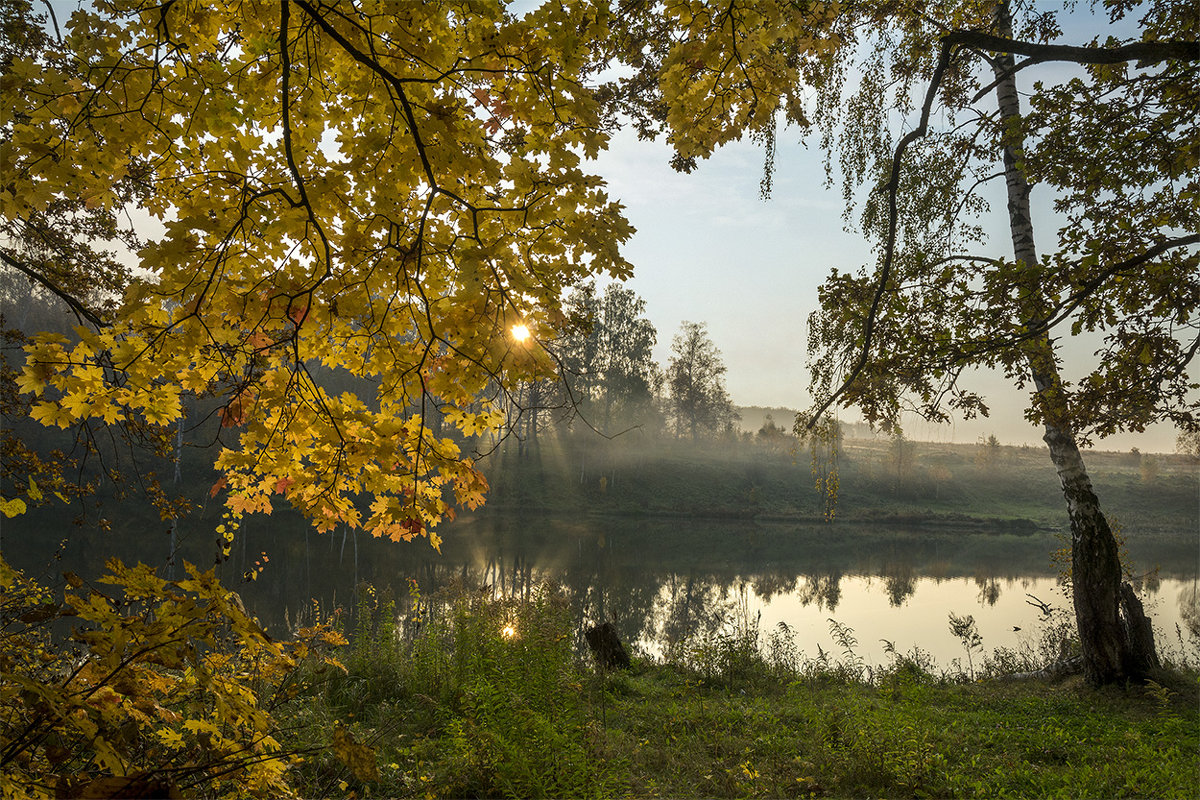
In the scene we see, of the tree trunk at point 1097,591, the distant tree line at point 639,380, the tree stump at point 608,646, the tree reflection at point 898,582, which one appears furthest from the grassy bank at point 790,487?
the tree trunk at point 1097,591

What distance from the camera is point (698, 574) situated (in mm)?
17484

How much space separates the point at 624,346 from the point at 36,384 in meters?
34.6

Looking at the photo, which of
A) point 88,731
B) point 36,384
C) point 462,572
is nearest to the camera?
point 88,731

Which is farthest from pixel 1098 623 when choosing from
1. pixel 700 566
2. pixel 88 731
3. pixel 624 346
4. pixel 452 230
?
pixel 624 346

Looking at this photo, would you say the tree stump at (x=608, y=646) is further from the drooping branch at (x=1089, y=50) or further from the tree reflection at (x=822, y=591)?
the tree reflection at (x=822, y=591)

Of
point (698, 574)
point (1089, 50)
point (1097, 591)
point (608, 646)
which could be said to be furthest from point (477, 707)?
point (698, 574)

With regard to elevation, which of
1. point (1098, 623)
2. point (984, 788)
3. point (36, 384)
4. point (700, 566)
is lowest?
point (700, 566)

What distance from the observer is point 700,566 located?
18.9 m

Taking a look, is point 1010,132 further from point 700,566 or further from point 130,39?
point 700,566

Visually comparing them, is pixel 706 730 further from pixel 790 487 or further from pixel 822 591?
pixel 790 487

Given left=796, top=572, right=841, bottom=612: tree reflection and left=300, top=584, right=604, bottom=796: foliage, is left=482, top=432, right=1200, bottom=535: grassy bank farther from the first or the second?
left=300, top=584, right=604, bottom=796: foliage

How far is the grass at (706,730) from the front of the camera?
3617 mm

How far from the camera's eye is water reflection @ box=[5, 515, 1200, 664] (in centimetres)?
1160

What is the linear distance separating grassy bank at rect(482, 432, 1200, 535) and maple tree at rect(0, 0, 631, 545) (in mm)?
31066
